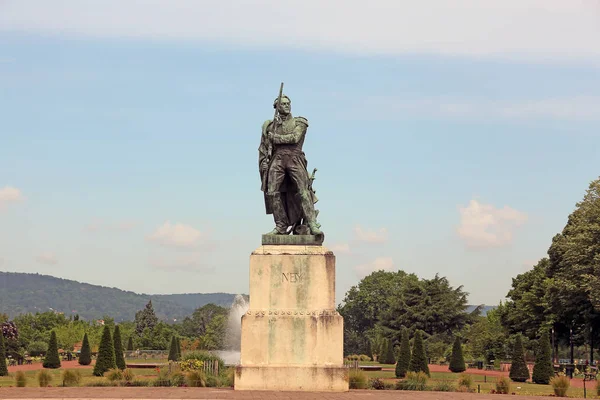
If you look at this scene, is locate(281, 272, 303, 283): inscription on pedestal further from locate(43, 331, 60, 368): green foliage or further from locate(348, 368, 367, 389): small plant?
locate(43, 331, 60, 368): green foliage

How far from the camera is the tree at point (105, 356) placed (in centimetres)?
4256

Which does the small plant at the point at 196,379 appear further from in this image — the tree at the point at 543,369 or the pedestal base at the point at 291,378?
the tree at the point at 543,369

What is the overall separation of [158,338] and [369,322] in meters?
26.6

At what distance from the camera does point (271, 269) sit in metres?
20.3

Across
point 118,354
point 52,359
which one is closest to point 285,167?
point 118,354

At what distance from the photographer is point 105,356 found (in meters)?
43.3

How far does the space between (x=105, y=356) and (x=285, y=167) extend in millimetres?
25191

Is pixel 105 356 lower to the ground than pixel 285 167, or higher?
lower

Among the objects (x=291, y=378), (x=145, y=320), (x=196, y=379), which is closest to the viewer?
(x=291, y=378)

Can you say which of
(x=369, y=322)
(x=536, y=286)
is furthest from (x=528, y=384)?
(x=369, y=322)

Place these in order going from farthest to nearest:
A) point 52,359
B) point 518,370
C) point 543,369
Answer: point 52,359, point 518,370, point 543,369

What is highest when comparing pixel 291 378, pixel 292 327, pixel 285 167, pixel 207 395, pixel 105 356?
pixel 285 167

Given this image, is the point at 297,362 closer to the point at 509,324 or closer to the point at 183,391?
the point at 183,391

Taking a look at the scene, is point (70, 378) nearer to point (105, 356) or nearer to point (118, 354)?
point (105, 356)
